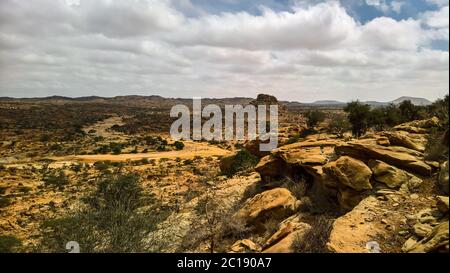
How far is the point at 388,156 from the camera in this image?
1209cm

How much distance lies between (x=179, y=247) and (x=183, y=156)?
28774 millimetres

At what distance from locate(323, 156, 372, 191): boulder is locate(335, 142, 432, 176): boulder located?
75 cm

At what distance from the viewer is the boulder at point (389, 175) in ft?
36.6

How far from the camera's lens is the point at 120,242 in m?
11.2

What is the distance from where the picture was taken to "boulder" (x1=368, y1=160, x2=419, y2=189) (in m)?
11.1

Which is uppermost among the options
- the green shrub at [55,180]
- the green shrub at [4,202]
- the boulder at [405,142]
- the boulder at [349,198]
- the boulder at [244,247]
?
the boulder at [405,142]

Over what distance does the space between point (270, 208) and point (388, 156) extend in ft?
14.3

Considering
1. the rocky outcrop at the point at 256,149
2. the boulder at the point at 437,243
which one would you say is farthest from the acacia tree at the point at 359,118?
the boulder at the point at 437,243

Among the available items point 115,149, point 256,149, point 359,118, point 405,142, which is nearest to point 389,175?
point 405,142

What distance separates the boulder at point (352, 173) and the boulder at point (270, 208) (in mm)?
1801

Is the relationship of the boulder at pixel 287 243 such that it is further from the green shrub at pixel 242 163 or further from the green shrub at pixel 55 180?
the green shrub at pixel 55 180

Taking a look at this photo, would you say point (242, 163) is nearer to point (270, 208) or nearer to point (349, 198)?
point (270, 208)
